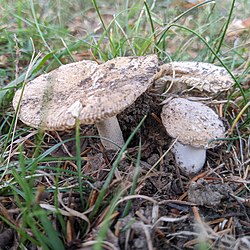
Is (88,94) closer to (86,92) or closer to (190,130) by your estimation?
(86,92)

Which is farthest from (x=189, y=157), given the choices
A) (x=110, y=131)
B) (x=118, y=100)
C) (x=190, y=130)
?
(x=118, y=100)

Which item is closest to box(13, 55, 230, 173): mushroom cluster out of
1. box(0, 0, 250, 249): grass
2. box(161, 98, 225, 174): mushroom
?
box(161, 98, 225, 174): mushroom

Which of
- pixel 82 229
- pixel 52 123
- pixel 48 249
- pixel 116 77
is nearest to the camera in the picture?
pixel 48 249

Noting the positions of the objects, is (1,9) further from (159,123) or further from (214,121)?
(214,121)

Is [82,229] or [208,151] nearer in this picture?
[82,229]

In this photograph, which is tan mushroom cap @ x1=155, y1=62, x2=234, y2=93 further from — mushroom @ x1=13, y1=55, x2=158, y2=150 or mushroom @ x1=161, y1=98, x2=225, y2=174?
mushroom @ x1=13, y1=55, x2=158, y2=150

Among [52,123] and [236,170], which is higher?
[52,123]

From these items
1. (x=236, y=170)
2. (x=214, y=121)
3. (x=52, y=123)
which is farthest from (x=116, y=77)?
(x=236, y=170)
